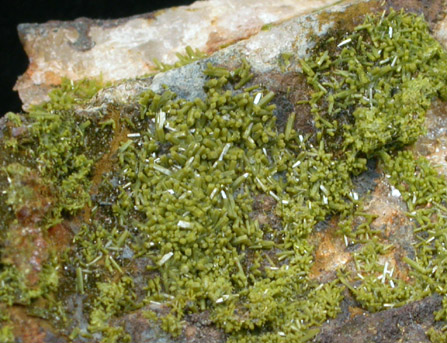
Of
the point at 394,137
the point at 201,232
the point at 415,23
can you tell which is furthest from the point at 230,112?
the point at 415,23

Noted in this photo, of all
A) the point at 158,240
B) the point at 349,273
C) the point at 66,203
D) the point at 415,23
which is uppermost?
the point at 415,23

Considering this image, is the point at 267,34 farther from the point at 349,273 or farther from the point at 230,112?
the point at 349,273

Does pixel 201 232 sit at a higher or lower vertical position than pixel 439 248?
higher

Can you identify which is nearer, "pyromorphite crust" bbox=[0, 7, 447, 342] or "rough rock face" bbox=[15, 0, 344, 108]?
"pyromorphite crust" bbox=[0, 7, 447, 342]

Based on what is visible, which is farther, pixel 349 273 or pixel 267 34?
pixel 267 34

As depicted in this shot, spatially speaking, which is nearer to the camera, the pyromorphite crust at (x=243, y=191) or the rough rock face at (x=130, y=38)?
the pyromorphite crust at (x=243, y=191)

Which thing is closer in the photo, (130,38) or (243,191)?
(243,191)

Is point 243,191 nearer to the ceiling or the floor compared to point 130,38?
nearer to the floor

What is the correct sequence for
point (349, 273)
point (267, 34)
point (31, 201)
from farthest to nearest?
point (267, 34) → point (349, 273) → point (31, 201)
